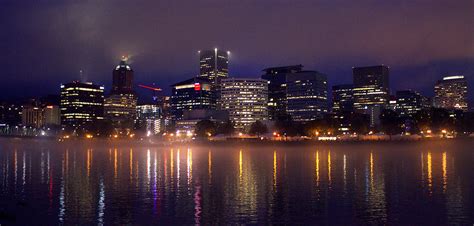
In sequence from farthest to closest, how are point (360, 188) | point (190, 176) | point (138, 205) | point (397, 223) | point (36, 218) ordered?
point (190, 176) → point (360, 188) → point (138, 205) → point (36, 218) → point (397, 223)

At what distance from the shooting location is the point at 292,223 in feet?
103

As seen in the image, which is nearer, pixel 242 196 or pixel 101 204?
pixel 101 204

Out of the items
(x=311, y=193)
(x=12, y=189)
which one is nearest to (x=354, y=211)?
(x=311, y=193)

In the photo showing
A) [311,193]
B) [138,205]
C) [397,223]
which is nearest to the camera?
[397,223]

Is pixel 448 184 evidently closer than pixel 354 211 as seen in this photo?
No

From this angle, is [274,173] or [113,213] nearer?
[113,213]

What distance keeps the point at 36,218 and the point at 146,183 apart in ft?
60.5

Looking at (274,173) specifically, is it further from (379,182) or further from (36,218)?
(36,218)

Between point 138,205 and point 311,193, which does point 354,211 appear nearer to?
point 311,193

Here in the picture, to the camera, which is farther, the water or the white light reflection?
the water

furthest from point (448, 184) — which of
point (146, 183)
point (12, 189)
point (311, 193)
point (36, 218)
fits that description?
point (12, 189)

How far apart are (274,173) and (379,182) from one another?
13.3m

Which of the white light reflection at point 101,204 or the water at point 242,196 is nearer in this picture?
the white light reflection at point 101,204

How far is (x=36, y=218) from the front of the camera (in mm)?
33344
